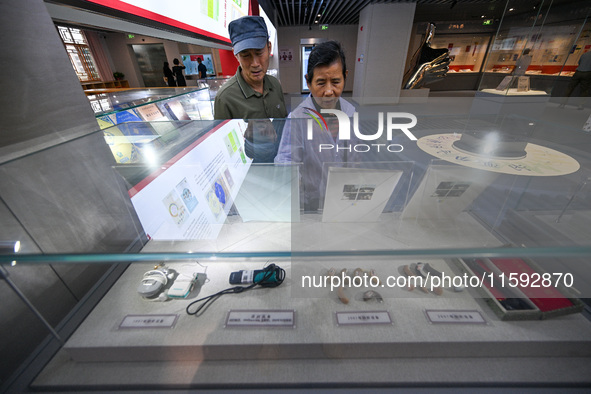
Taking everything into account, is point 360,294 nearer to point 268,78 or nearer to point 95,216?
point 95,216

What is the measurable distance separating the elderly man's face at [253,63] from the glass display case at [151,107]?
62 cm

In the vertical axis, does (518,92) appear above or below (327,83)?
below

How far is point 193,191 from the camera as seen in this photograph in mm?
875

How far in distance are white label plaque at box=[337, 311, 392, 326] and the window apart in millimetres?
10650

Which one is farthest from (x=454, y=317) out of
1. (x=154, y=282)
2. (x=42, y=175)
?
(x=42, y=175)

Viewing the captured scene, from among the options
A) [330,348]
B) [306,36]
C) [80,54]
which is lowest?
[330,348]

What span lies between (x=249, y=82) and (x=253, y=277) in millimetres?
1269

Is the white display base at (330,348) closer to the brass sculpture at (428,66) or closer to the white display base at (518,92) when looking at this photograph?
the brass sculpture at (428,66)

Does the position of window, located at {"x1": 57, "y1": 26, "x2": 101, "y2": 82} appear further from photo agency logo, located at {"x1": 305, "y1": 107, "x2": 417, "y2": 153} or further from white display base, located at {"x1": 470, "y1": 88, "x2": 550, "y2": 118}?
white display base, located at {"x1": 470, "y1": 88, "x2": 550, "y2": 118}

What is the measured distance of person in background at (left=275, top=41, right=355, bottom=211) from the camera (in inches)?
38.5

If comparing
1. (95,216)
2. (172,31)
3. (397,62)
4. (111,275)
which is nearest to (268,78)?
(172,31)

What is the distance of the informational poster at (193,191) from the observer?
837 millimetres

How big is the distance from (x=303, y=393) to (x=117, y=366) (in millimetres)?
648

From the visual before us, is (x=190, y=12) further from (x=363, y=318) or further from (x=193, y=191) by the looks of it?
(x=363, y=318)
